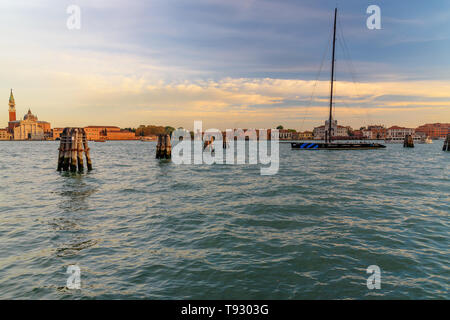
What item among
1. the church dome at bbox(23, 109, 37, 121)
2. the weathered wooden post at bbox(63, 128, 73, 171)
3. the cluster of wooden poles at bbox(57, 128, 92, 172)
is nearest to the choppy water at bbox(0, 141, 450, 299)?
the cluster of wooden poles at bbox(57, 128, 92, 172)

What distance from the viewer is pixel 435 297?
5121 millimetres

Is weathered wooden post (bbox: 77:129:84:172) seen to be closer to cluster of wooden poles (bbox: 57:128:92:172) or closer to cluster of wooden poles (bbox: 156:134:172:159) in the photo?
cluster of wooden poles (bbox: 57:128:92:172)

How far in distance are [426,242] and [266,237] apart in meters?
4.57

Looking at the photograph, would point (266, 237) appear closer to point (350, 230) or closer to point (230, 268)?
point (230, 268)

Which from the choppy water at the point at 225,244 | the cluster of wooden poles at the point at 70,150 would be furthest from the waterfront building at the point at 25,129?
the choppy water at the point at 225,244

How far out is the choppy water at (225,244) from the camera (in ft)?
18.0

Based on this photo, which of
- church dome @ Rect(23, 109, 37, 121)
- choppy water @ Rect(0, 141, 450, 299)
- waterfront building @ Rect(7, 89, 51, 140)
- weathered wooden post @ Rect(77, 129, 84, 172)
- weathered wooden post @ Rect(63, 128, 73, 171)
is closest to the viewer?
choppy water @ Rect(0, 141, 450, 299)

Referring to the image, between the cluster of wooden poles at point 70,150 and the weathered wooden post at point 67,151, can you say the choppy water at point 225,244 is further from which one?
the weathered wooden post at point 67,151

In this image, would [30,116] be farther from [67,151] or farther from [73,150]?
[73,150]

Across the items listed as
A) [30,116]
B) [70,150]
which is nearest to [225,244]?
[70,150]

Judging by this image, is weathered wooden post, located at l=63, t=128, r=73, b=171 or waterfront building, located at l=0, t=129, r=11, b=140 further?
waterfront building, located at l=0, t=129, r=11, b=140

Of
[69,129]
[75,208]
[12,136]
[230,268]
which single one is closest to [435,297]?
[230,268]

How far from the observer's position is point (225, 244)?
25.4 feet

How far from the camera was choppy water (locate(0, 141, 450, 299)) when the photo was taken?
216 inches
